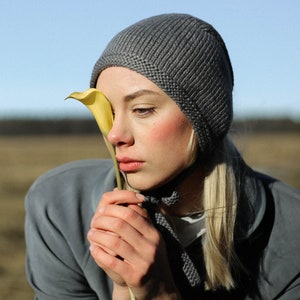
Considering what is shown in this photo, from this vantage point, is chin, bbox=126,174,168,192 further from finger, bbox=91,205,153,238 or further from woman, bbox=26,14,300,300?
finger, bbox=91,205,153,238

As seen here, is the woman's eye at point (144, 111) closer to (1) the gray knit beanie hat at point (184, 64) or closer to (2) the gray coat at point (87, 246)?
(1) the gray knit beanie hat at point (184, 64)

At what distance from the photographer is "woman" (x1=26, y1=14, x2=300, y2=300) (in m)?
2.52

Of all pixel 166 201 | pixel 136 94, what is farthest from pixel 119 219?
pixel 136 94

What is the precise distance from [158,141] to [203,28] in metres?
0.53

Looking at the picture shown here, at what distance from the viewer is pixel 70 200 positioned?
3037 mm

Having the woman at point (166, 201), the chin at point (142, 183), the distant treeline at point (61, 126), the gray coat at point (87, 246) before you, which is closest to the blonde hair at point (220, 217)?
the woman at point (166, 201)

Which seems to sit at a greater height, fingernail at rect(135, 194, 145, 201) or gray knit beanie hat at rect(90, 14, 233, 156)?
gray knit beanie hat at rect(90, 14, 233, 156)

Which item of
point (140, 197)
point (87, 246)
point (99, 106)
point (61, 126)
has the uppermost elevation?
point (99, 106)

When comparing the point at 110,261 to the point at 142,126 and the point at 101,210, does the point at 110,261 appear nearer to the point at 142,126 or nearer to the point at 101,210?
the point at 101,210

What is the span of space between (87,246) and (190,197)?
47cm

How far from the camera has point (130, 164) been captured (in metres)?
2.55

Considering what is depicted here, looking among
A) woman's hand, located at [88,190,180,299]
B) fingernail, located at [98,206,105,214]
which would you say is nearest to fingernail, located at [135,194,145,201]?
woman's hand, located at [88,190,180,299]

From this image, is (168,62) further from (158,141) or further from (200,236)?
(200,236)

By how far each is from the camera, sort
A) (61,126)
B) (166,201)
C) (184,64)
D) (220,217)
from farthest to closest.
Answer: (61,126)
(220,217)
(166,201)
(184,64)
